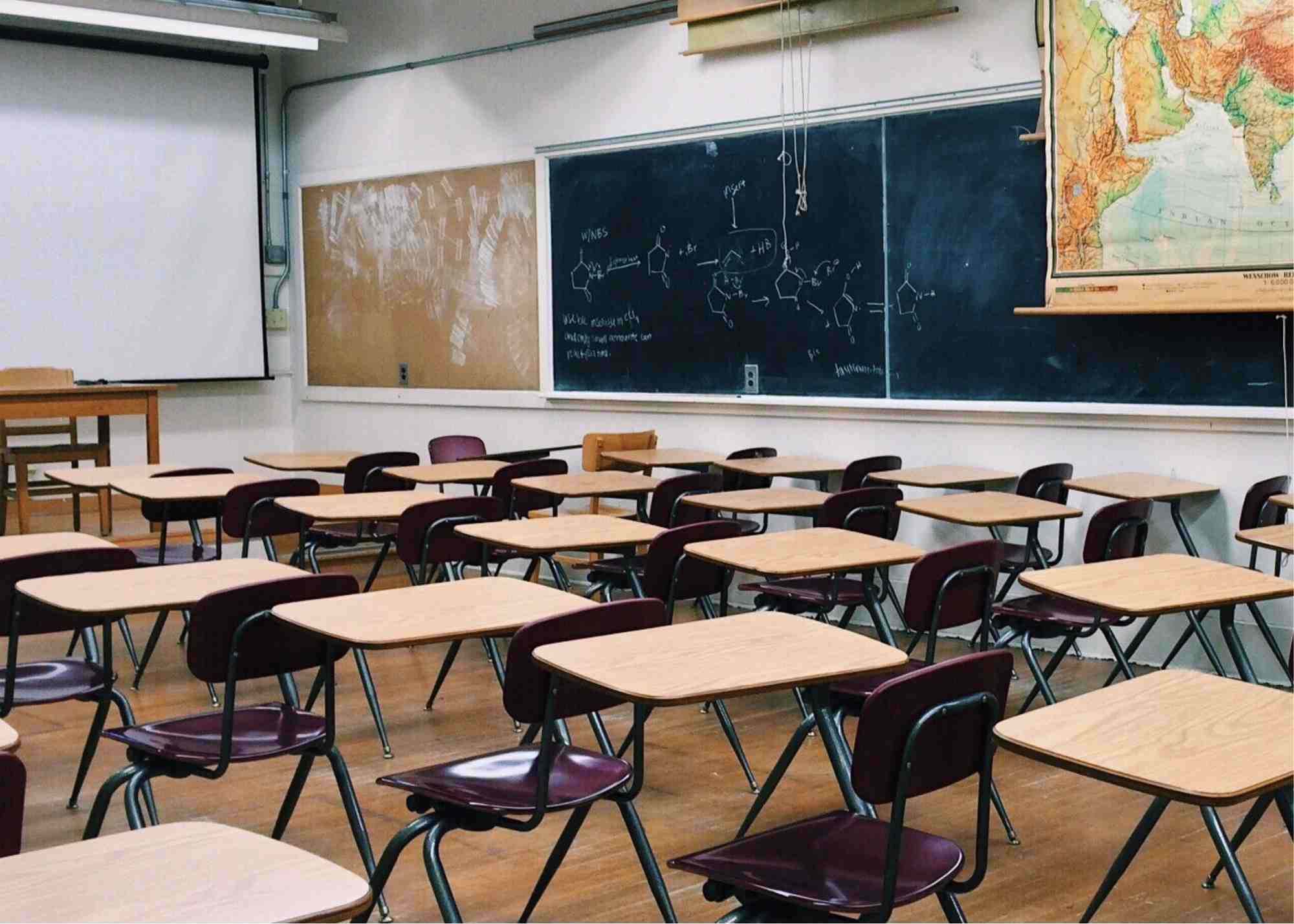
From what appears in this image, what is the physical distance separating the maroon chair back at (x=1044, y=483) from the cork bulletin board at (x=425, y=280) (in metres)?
3.61

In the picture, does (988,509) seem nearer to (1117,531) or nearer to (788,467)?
(1117,531)

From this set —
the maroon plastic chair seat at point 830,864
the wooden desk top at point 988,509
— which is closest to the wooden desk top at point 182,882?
the maroon plastic chair seat at point 830,864

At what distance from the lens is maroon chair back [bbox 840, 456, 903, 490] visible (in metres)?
6.32

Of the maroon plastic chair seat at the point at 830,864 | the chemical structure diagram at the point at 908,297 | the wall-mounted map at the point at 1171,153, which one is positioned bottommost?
the maroon plastic chair seat at the point at 830,864

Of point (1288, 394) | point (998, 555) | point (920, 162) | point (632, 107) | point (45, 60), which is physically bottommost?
point (998, 555)

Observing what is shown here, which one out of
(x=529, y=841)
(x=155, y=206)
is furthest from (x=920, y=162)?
(x=155, y=206)

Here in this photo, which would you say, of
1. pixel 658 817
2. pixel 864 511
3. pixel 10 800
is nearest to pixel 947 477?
pixel 864 511

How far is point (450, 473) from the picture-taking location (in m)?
6.41

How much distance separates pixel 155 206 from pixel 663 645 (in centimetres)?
833

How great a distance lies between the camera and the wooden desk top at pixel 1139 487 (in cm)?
529

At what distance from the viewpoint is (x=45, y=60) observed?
31.1ft

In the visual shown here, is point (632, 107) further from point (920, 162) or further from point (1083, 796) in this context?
point (1083, 796)

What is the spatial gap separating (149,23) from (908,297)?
4.47 m

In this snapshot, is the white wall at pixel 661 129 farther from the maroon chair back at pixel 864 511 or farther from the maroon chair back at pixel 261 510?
the maroon chair back at pixel 261 510
